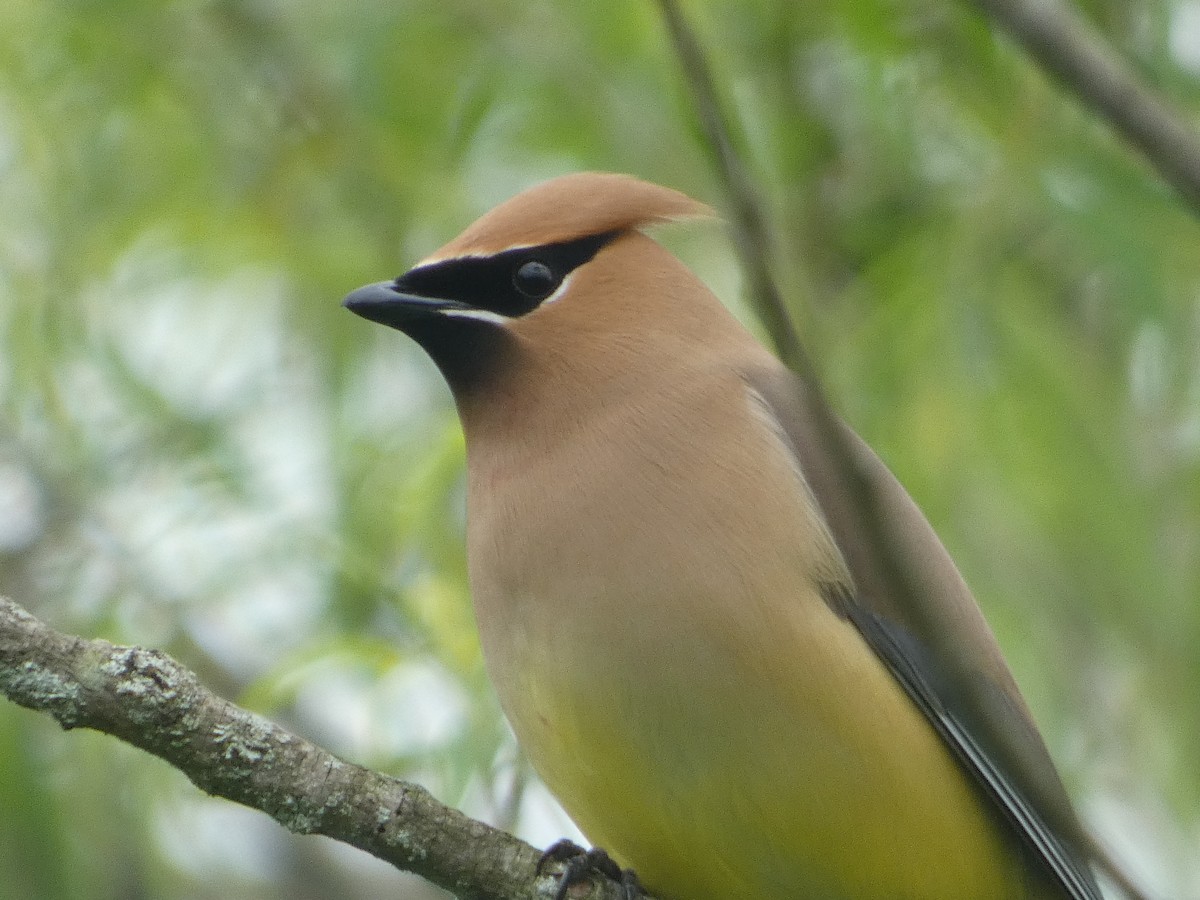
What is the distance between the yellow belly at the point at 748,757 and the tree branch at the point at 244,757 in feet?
1.07

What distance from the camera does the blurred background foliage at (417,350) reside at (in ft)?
13.9

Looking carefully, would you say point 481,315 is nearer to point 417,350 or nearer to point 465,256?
point 465,256

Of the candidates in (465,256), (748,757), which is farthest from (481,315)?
(748,757)

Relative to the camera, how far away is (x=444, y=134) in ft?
18.2

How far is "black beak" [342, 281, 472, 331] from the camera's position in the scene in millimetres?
3871

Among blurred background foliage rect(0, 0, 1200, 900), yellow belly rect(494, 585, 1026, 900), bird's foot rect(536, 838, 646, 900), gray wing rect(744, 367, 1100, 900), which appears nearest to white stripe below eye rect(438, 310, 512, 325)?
blurred background foliage rect(0, 0, 1200, 900)

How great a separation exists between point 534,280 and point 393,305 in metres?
0.32

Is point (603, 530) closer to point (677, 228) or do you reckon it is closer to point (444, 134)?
point (677, 228)

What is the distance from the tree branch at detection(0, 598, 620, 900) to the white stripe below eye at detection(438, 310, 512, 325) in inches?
41.6

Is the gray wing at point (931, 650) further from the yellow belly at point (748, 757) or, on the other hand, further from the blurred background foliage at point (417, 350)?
the blurred background foliage at point (417, 350)

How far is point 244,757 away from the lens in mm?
3076

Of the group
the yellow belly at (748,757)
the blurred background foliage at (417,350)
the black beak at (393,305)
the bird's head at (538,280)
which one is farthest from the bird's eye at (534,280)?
the yellow belly at (748,757)

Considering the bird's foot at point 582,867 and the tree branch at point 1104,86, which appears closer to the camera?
the tree branch at point 1104,86

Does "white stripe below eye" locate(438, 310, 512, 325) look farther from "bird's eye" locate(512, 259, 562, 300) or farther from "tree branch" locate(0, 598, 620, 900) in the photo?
"tree branch" locate(0, 598, 620, 900)
